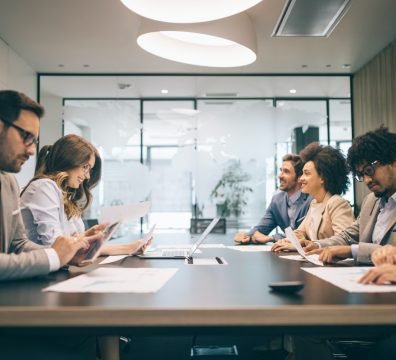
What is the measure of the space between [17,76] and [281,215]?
4193 mm

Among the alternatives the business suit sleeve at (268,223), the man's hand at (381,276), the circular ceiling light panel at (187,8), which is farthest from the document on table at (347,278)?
the business suit sleeve at (268,223)

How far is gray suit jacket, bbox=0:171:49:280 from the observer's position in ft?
4.13

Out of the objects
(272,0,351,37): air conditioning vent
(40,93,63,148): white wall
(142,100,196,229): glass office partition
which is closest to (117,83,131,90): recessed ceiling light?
(142,100,196,229): glass office partition

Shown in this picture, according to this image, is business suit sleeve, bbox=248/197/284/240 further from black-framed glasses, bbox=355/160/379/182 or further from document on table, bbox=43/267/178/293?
document on table, bbox=43/267/178/293

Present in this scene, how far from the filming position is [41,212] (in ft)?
6.38

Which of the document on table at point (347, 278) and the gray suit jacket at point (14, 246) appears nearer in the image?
the document on table at point (347, 278)

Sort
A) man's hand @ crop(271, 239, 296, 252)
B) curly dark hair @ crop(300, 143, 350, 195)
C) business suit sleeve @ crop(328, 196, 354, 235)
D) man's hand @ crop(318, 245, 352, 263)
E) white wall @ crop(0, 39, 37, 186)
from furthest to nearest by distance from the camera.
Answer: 1. white wall @ crop(0, 39, 37, 186)
2. curly dark hair @ crop(300, 143, 350, 195)
3. business suit sleeve @ crop(328, 196, 354, 235)
4. man's hand @ crop(271, 239, 296, 252)
5. man's hand @ crop(318, 245, 352, 263)

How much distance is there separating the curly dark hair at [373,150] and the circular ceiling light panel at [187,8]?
0.89 m

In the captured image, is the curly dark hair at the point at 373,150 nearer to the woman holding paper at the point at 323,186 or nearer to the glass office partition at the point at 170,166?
the woman holding paper at the point at 323,186

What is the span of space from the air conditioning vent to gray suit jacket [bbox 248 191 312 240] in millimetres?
1467

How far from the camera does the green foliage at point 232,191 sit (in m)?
6.64

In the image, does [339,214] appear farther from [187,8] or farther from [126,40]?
[126,40]

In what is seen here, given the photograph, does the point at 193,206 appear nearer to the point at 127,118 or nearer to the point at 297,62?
the point at 127,118

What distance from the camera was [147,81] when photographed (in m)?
6.55
